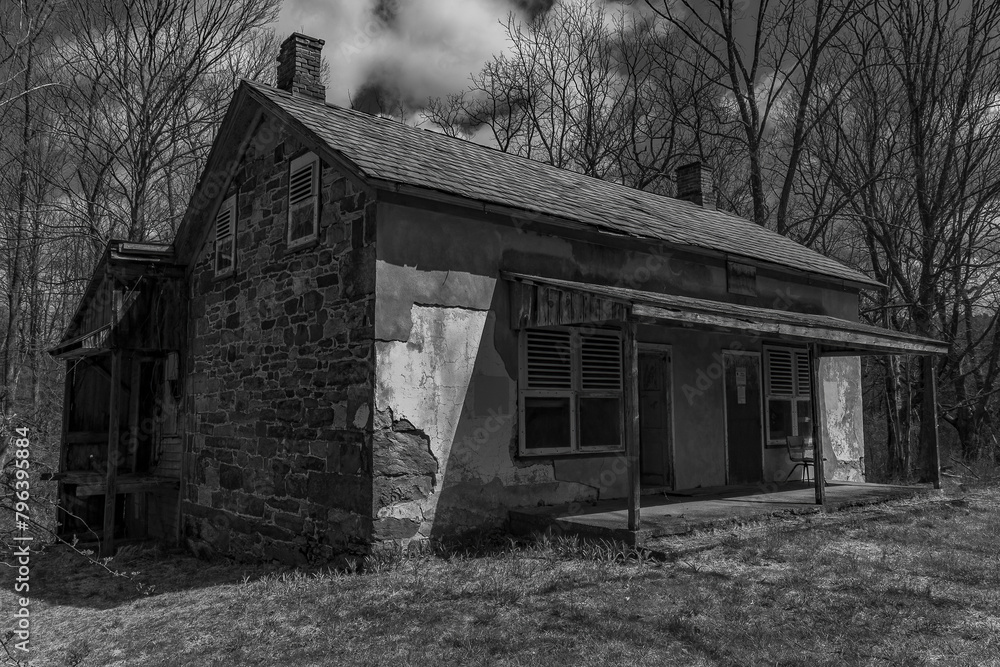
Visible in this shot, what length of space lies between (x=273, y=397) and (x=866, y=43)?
1617 cm

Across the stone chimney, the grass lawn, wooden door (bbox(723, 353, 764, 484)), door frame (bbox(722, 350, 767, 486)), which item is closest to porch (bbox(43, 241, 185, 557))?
the grass lawn

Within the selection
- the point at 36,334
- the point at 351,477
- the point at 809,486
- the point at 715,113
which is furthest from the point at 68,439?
the point at 715,113

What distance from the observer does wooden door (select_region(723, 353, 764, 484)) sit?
11.4 metres

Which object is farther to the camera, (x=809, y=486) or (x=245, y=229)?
(x=809, y=486)

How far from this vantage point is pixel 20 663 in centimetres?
554

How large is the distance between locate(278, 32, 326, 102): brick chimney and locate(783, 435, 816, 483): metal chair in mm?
8786

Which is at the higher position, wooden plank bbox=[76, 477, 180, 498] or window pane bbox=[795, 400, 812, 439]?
window pane bbox=[795, 400, 812, 439]

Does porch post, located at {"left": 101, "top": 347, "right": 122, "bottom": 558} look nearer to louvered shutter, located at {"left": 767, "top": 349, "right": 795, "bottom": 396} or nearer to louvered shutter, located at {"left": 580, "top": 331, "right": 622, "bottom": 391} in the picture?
louvered shutter, located at {"left": 580, "top": 331, "right": 622, "bottom": 391}

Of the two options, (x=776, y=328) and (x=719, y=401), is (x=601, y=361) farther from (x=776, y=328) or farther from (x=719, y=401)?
(x=719, y=401)

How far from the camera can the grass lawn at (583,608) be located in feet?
16.5

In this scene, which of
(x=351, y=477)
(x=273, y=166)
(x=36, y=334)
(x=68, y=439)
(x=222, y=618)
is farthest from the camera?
(x=36, y=334)

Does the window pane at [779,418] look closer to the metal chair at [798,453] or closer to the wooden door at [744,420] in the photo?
the metal chair at [798,453]

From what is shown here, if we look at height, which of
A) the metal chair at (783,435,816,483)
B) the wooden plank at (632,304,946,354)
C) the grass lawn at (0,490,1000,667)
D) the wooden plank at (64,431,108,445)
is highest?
the wooden plank at (632,304,946,354)

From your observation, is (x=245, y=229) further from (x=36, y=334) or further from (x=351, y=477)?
(x=36, y=334)
